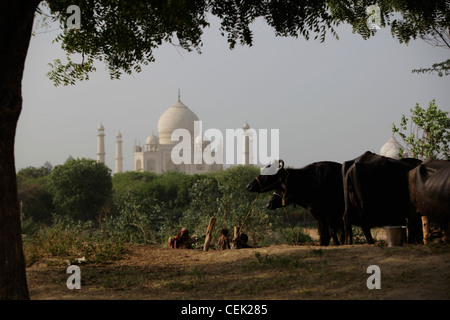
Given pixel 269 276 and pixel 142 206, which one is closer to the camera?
pixel 269 276

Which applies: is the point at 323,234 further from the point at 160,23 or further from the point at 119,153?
the point at 119,153

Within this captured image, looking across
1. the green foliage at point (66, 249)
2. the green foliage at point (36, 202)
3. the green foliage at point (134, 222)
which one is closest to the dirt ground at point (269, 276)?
the green foliage at point (66, 249)

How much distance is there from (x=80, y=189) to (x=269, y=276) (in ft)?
97.4

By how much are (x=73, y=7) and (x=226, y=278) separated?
4588 millimetres

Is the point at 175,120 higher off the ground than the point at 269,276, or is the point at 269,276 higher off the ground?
the point at 175,120

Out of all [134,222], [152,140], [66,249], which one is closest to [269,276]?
[66,249]

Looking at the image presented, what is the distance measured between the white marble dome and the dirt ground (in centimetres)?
6499

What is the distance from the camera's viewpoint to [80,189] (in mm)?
34188

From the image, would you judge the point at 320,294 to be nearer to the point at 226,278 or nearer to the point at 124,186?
the point at 226,278

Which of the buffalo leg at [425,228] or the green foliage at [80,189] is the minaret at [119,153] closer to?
the green foliage at [80,189]

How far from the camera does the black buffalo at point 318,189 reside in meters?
8.79

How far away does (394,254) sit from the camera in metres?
6.60

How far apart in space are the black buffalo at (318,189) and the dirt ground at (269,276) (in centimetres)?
122
